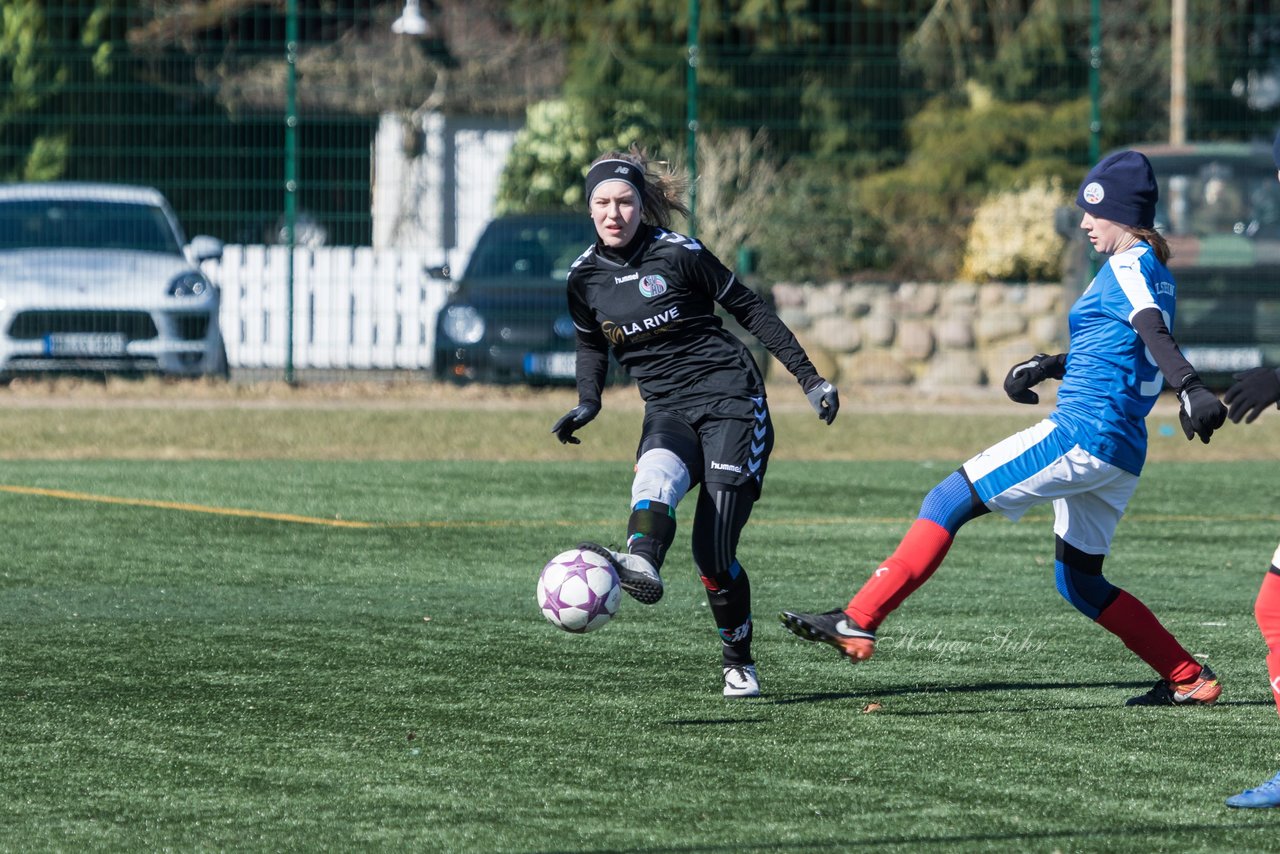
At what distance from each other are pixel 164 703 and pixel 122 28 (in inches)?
824

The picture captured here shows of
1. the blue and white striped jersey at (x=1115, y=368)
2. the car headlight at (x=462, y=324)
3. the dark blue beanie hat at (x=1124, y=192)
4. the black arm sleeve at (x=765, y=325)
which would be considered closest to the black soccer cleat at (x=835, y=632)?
the blue and white striped jersey at (x=1115, y=368)

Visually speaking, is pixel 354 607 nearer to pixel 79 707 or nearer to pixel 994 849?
pixel 79 707

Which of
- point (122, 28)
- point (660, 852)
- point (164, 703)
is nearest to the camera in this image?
point (660, 852)

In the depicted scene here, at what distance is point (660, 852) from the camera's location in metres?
4.87

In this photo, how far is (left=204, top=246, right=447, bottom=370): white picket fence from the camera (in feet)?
63.8

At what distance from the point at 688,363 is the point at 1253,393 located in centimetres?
218

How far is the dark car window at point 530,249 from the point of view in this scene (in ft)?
62.9

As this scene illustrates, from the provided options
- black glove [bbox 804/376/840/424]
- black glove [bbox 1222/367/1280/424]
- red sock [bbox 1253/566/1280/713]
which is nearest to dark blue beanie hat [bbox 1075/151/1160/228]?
black glove [bbox 804/376/840/424]

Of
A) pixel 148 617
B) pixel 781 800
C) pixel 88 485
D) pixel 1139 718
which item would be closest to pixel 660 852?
pixel 781 800

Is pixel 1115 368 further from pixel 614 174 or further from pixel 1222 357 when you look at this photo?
pixel 1222 357

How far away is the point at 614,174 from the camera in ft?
22.7

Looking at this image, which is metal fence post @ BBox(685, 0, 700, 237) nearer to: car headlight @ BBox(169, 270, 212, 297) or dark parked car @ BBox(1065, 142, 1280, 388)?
dark parked car @ BBox(1065, 142, 1280, 388)

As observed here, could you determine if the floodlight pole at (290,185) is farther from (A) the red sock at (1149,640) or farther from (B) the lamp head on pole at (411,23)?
(A) the red sock at (1149,640)

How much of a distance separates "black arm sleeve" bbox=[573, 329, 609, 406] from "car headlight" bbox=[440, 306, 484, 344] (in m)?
11.6
